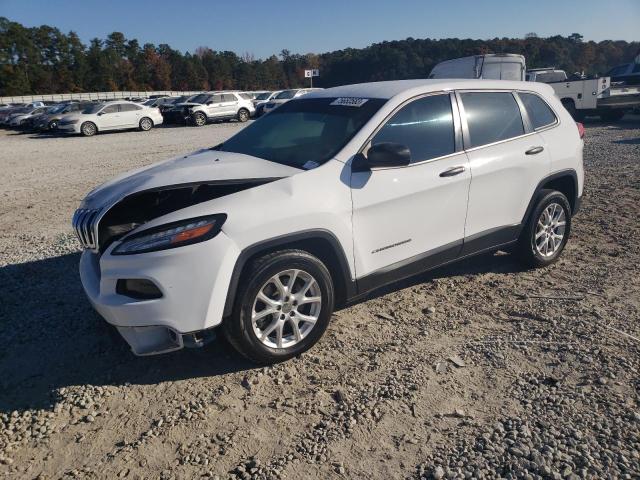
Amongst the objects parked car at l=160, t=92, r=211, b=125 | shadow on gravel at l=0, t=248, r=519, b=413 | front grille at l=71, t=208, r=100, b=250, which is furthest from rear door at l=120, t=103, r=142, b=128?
front grille at l=71, t=208, r=100, b=250

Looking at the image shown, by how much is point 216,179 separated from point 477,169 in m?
2.12

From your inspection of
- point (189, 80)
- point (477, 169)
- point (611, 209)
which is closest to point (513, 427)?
point (477, 169)

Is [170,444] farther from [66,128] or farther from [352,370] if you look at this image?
[66,128]

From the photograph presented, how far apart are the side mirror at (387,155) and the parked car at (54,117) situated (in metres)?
24.8

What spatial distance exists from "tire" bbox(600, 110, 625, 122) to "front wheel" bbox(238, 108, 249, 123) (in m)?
17.3

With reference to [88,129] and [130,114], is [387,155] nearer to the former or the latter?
[88,129]

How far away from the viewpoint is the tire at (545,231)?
4.67 m

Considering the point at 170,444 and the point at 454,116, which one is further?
the point at 454,116

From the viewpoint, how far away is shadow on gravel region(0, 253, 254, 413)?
127 inches

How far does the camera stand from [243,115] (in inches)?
1097

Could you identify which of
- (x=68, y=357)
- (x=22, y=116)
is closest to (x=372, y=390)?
(x=68, y=357)

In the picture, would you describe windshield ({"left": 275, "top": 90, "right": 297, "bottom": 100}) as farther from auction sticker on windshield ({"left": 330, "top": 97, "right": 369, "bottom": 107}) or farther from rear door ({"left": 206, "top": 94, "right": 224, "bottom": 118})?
auction sticker on windshield ({"left": 330, "top": 97, "right": 369, "bottom": 107})

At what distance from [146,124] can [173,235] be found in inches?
949

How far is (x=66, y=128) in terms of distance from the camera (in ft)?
75.2
